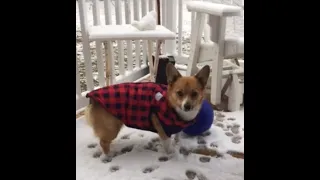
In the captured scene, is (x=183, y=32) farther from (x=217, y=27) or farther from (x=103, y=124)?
(x=103, y=124)

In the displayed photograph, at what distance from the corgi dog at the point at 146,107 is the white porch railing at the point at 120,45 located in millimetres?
459

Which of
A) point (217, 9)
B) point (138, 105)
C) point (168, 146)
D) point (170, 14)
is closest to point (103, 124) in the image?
point (138, 105)

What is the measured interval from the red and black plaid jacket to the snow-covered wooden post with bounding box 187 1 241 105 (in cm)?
56

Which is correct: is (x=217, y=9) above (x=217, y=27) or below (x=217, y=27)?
above

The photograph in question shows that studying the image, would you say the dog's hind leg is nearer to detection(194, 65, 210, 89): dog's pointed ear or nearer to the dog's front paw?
the dog's front paw

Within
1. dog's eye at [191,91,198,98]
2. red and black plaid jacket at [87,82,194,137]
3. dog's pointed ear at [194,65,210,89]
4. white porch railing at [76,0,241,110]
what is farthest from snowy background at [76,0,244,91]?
red and black plaid jacket at [87,82,194,137]

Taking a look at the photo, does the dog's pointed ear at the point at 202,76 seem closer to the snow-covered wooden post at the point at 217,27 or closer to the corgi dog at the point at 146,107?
the corgi dog at the point at 146,107

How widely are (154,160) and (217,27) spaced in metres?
0.86

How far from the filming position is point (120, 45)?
7.14 ft

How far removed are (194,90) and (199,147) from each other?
303 mm
